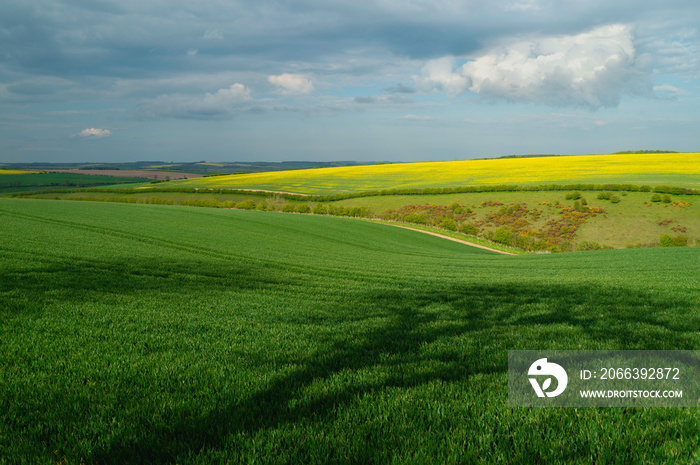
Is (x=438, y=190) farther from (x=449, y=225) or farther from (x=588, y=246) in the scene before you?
(x=588, y=246)

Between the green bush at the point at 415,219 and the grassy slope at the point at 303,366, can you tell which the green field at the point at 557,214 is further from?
the grassy slope at the point at 303,366

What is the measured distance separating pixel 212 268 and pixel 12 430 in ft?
38.2

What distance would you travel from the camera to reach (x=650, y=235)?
52.0 metres

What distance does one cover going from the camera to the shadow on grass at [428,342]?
3564mm

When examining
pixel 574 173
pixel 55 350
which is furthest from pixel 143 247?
pixel 574 173

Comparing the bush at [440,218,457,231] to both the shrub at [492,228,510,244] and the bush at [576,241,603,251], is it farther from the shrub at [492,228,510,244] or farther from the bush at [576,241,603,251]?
A: the bush at [576,241,603,251]

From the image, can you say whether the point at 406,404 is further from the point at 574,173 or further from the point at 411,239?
the point at 574,173

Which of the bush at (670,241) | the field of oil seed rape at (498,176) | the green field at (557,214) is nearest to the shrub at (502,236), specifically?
the green field at (557,214)

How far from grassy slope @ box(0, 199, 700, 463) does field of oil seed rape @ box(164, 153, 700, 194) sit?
73.8m
